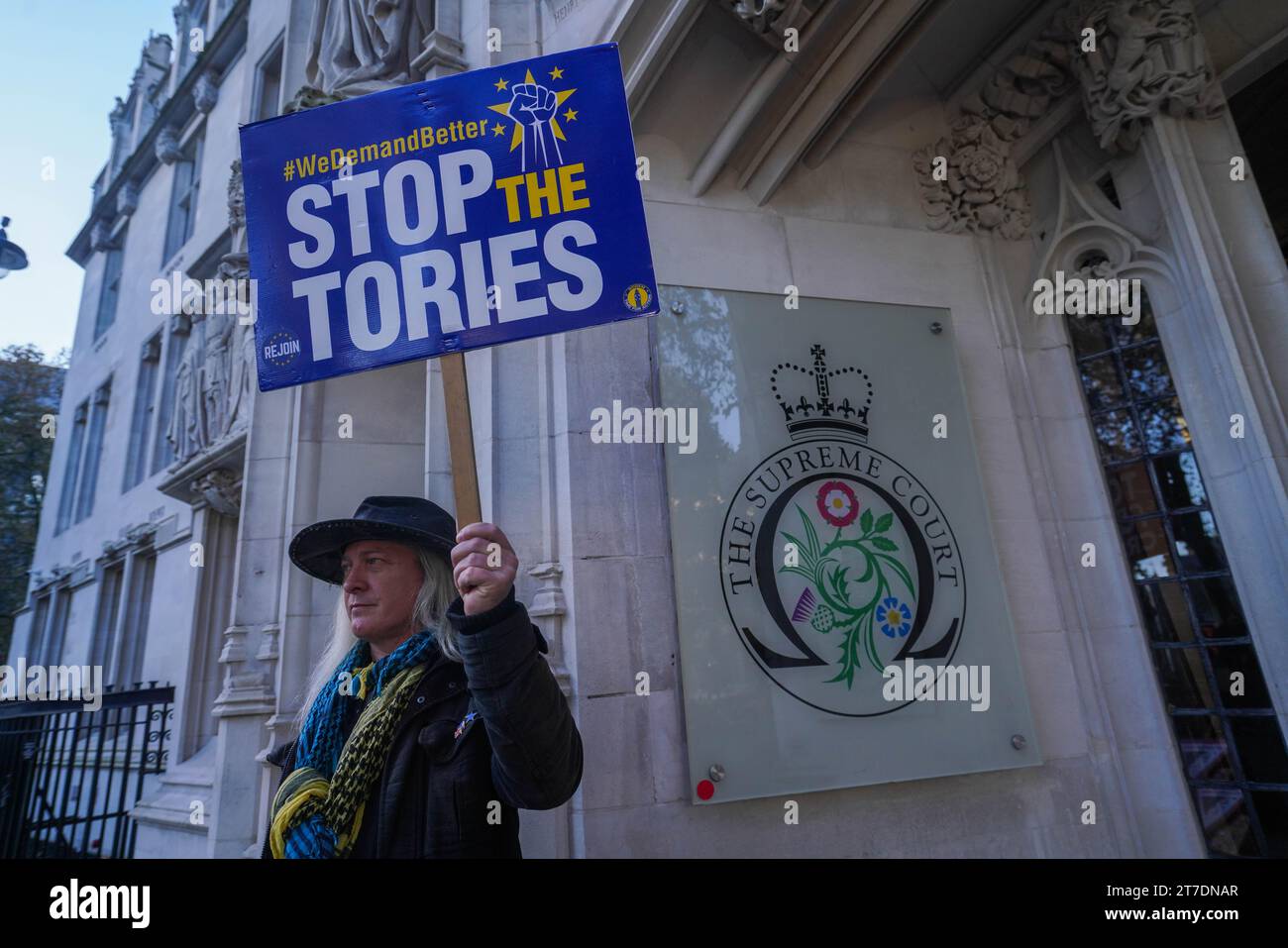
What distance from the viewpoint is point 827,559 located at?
3354 mm

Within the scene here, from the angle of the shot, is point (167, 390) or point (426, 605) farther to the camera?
A: point (167, 390)

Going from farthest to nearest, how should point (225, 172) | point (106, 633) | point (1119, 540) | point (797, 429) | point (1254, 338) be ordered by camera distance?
1. point (106, 633)
2. point (225, 172)
3. point (1119, 540)
4. point (797, 429)
5. point (1254, 338)

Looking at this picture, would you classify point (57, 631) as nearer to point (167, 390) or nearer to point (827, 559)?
point (167, 390)

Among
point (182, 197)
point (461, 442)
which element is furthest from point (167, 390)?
point (461, 442)

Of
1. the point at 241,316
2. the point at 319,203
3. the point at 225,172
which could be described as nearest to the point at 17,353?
the point at 225,172

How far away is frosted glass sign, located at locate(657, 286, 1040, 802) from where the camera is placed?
308cm

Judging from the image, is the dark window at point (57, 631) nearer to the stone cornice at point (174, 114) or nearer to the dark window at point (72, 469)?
the dark window at point (72, 469)

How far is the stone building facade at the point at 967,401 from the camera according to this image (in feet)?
10.2

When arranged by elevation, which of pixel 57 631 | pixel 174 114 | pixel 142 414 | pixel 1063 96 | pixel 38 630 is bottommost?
pixel 57 631

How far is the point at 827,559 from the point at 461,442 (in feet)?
7.04

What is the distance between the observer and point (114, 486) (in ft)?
41.2

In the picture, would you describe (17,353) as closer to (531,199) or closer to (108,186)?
(108,186)

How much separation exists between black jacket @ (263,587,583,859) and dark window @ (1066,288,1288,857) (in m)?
3.46

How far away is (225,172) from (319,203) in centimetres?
986
